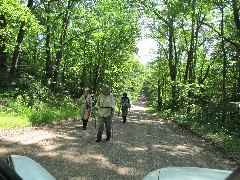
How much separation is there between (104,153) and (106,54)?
28907 millimetres

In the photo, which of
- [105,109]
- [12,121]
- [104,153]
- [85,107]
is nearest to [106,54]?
[85,107]

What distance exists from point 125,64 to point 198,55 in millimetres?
9256

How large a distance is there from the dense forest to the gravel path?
1.42 meters

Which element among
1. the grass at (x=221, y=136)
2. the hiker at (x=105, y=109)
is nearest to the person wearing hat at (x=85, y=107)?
the hiker at (x=105, y=109)

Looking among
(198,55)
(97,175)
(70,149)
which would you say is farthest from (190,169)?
(198,55)

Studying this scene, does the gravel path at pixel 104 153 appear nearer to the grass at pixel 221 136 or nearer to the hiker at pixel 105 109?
the grass at pixel 221 136

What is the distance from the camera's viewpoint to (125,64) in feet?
139

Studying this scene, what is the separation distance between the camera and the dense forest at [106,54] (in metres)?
17.9

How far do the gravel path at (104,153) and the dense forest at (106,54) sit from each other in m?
1.42

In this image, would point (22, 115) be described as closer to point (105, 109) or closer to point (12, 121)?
point (12, 121)

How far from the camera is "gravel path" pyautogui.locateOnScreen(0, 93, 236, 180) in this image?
25.9 ft

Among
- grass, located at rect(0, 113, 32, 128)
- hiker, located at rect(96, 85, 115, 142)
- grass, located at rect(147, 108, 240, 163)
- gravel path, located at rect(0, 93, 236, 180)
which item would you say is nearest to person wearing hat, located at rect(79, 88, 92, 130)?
gravel path, located at rect(0, 93, 236, 180)

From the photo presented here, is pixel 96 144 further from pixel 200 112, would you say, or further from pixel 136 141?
pixel 200 112

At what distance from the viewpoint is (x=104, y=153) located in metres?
9.94
